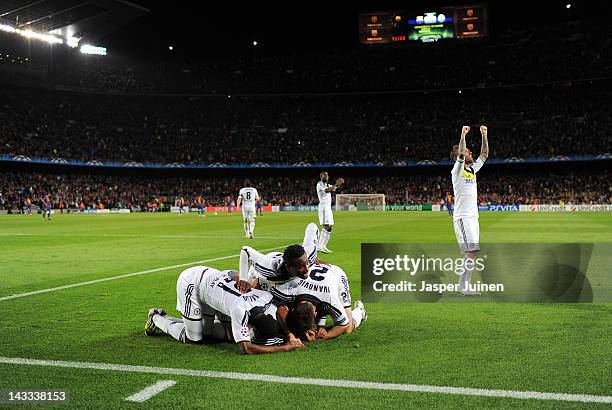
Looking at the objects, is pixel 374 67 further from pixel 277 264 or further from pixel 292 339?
pixel 292 339

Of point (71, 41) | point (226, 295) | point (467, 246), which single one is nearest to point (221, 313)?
point (226, 295)

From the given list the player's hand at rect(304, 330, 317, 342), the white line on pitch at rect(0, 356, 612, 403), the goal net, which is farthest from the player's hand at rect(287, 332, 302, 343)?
the goal net

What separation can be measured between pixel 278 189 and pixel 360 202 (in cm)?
1277

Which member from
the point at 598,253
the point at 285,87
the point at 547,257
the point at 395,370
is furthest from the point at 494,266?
the point at 285,87

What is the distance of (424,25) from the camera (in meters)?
61.4

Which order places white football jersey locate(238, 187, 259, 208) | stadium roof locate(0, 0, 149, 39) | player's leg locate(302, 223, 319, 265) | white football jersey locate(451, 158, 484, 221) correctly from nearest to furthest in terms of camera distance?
1. player's leg locate(302, 223, 319, 265)
2. white football jersey locate(451, 158, 484, 221)
3. white football jersey locate(238, 187, 259, 208)
4. stadium roof locate(0, 0, 149, 39)

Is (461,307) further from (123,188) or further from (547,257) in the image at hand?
(123,188)

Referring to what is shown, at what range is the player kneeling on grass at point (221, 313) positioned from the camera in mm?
5621

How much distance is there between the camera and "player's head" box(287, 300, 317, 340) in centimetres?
592

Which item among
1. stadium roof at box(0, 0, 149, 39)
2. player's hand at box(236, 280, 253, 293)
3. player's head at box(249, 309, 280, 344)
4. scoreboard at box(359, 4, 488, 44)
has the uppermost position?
scoreboard at box(359, 4, 488, 44)

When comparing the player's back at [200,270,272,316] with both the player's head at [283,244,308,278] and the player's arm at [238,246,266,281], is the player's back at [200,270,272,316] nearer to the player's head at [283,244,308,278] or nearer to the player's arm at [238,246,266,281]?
the player's arm at [238,246,266,281]

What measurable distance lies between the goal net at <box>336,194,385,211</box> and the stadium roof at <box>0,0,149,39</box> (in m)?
30.6

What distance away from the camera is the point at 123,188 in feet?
230

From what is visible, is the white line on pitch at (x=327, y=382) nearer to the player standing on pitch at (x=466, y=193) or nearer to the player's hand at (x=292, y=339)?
the player's hand at (x=292, y=339)
